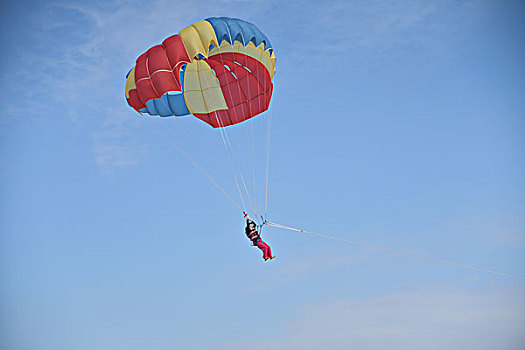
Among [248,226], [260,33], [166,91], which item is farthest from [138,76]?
[248,226]

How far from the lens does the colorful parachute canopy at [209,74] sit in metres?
15.3

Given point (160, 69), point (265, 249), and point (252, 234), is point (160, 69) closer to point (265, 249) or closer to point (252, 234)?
point (252, 234)

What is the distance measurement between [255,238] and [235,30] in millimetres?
5486

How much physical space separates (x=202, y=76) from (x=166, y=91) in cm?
144

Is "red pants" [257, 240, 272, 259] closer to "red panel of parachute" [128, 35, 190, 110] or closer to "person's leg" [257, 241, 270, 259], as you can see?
"person's leg" [257, 241, 270, 259]

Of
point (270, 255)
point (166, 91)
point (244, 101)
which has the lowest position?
point (270, 255)

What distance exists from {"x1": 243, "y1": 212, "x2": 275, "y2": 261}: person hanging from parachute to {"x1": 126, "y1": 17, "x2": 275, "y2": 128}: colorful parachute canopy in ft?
12.0

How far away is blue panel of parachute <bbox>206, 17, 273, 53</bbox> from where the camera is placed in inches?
602

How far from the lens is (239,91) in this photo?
17359 mm

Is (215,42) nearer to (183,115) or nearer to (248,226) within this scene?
(183,115)

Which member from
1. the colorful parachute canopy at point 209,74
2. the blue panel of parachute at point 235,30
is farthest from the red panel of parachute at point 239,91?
the blue panel of parachute at point 235,30

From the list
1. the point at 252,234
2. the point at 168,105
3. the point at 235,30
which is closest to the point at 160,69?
the point at 168,105

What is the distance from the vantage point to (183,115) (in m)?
17.2

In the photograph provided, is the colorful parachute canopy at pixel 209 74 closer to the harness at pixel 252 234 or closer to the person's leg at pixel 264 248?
the harness at pixel 252 234
